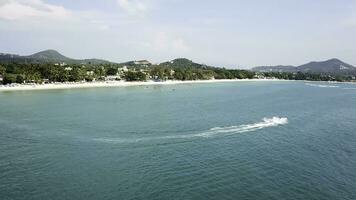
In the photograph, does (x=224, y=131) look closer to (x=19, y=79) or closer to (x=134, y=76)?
(x=19, y=79)

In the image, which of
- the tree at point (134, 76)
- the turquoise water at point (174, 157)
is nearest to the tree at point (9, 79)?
Answer: the tree at point (134, 76)

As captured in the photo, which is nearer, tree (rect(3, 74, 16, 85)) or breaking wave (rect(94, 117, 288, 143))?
breaking wave (rect(94, 117, 288, 143))

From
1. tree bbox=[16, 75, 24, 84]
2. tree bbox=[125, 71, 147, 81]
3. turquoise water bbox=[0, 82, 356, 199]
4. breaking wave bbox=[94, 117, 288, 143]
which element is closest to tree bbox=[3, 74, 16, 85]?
tree bbox=[16, 75, 24, 84]

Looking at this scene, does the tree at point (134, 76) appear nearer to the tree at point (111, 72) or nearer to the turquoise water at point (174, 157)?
the tree at point (111, 72)

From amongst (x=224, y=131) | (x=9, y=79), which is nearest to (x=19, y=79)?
(x=9, y=79)

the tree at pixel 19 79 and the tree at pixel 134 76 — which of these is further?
the tree at pixel 134 76

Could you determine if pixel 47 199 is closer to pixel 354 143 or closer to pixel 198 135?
pixel 198 135

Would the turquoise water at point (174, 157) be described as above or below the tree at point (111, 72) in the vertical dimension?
below

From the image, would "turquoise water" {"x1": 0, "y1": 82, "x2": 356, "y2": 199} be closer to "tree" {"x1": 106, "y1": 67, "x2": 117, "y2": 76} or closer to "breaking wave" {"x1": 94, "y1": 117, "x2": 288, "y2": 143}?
"breaking wave" {"x1": 94, "y1": 117, "x2": 288, "y2": 143}
